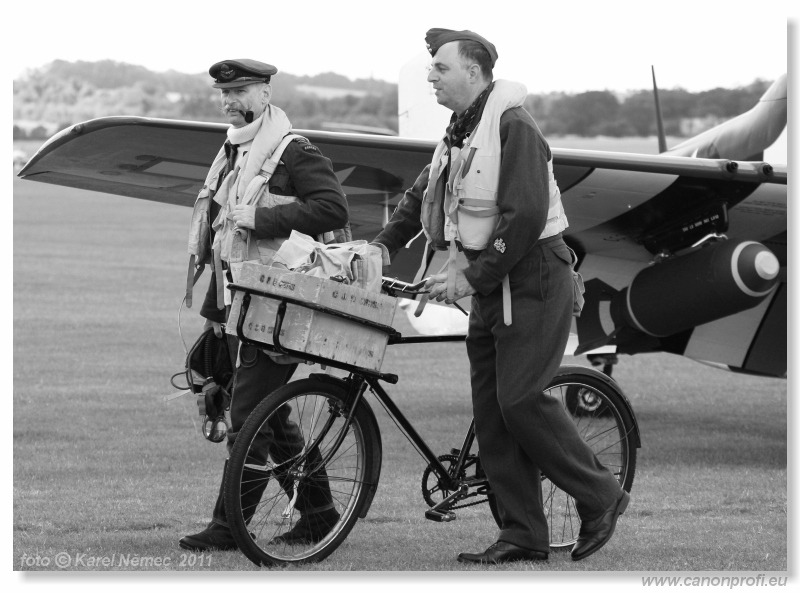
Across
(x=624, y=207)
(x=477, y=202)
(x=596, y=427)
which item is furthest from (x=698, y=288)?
(x=477, y=202)

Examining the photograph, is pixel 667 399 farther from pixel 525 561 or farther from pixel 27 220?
pixel 27 220

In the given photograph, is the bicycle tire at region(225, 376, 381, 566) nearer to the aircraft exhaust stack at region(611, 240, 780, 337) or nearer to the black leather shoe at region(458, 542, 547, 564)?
Answer: the black leather shoe at region(458, 542, 547, 564)

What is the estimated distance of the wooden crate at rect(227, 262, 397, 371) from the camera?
3.88 meters

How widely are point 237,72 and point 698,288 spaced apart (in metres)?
3.51

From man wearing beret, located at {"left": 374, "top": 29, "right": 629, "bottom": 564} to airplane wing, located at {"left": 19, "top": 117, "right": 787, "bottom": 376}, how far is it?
8.42 feet

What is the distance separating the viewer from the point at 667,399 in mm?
10266

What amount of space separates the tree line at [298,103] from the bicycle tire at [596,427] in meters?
44.8

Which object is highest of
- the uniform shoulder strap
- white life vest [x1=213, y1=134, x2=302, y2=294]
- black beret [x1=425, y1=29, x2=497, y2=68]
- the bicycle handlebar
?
black beret [x1=425, y1=29, x2=497, y2=68]

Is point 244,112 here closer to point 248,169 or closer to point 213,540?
point 248,169

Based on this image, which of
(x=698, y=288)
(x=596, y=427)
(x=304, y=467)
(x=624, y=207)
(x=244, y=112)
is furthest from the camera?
(x=624, y=207)

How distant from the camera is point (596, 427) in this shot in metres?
4.68

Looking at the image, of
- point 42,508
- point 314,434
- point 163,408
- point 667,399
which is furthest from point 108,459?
point 667,399

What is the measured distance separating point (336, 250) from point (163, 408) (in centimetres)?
508

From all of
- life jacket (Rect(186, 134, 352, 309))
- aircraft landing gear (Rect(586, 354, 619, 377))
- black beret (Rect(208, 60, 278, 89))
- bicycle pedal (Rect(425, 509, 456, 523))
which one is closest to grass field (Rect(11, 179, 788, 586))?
bicycle pedal (Rect(425, 509, 456, 523))
